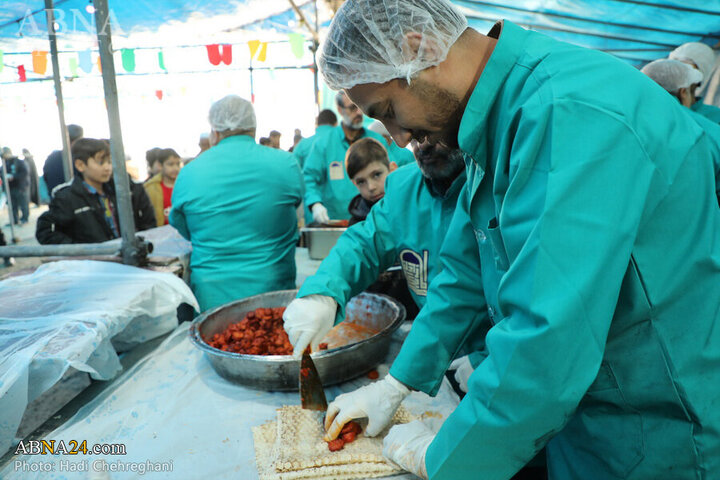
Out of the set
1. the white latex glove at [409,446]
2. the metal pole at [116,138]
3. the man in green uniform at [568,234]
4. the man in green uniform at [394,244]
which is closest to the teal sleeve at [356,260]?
the man in green uniform at [394,244]

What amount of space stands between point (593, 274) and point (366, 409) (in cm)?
76

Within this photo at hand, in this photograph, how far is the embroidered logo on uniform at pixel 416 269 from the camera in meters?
1.76

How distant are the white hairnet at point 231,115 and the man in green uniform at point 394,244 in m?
1.31

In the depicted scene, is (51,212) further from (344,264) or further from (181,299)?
(344,264)

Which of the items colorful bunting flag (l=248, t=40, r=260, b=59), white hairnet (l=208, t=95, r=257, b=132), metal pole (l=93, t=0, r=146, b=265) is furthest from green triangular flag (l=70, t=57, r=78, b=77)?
metal pole (l=93, t=0, r=146, b=265)

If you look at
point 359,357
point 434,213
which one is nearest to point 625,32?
point 434,213

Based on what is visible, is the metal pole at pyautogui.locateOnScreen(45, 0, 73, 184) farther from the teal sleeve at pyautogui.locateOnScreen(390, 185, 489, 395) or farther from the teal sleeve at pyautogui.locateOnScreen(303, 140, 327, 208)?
the teal sleeve at pyautogui.locateOnScreen(390, 185, 489, 395)

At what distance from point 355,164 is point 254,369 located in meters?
1.51

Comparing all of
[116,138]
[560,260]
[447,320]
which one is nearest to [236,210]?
[116,138]

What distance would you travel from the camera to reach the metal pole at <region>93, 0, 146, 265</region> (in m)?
1.99

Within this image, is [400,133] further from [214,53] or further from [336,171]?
[214,53]

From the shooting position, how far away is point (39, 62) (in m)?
3.61

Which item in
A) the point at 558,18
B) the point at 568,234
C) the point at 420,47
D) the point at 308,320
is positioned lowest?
the point at 308,320

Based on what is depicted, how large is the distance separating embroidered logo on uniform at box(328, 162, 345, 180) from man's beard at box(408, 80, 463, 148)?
3.44 meters
